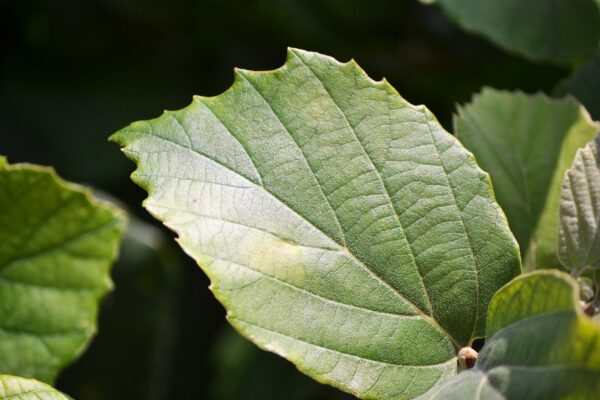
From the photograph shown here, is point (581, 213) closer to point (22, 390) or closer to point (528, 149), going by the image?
point (528, 149)

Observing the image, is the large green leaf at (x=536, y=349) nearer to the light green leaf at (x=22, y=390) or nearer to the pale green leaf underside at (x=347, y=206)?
the pale green leaf underside at (x=347, y=206)

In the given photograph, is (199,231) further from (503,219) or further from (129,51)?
(129,51)

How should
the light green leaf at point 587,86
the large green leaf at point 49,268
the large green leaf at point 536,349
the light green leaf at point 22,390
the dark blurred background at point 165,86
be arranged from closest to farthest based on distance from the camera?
the large green leaf at point 536,349 < the light green leaf at point 22,390 < the large green leaf at point 49,268 < the light green leaf at point 587,86 < the dark blurred background at point 165,86

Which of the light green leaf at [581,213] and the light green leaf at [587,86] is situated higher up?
the light green leaf at [587,86]

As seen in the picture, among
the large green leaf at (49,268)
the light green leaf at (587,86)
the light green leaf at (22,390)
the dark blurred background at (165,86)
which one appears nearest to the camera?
the light green leaf at (22,390)

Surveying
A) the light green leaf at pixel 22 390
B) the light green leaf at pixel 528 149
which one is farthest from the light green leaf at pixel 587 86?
the light green leaf at pixel 22 390

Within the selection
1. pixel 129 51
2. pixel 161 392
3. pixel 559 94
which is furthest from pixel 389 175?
pixel 129 51
